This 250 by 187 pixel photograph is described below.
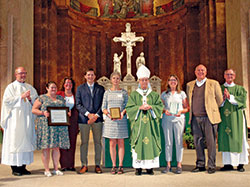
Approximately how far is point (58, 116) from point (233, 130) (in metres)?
2.93

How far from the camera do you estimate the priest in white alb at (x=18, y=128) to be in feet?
16.1

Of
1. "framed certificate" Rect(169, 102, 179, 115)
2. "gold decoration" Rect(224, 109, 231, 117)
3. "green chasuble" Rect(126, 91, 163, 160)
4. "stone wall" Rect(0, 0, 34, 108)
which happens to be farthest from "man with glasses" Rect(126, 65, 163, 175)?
"stone wall" Rect(0, 0, 34, 108)

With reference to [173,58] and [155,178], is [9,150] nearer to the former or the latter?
[155,178]

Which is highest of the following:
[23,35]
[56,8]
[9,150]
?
[56,8]

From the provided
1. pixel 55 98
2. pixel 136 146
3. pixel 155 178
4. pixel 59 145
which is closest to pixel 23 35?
pixel 55 98

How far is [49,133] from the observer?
4805 mm

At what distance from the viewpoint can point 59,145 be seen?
4.81 metres

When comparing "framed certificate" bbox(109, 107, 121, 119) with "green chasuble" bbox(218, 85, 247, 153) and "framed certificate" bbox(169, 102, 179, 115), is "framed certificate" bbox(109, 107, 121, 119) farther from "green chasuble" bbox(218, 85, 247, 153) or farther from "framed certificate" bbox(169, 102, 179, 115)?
"green chasuble" bbox(218, 85, 247, 153)

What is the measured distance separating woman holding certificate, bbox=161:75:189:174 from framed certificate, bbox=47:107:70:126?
5.41ft

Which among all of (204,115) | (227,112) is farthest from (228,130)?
(204,115)

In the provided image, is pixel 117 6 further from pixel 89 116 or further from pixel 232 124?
pixel 232 124

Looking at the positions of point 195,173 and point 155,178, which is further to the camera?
point 195,173

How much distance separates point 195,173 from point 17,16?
602 cm

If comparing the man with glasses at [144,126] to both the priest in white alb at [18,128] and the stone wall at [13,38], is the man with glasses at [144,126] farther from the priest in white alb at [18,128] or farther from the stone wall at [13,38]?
the stone wall at [13,38]
